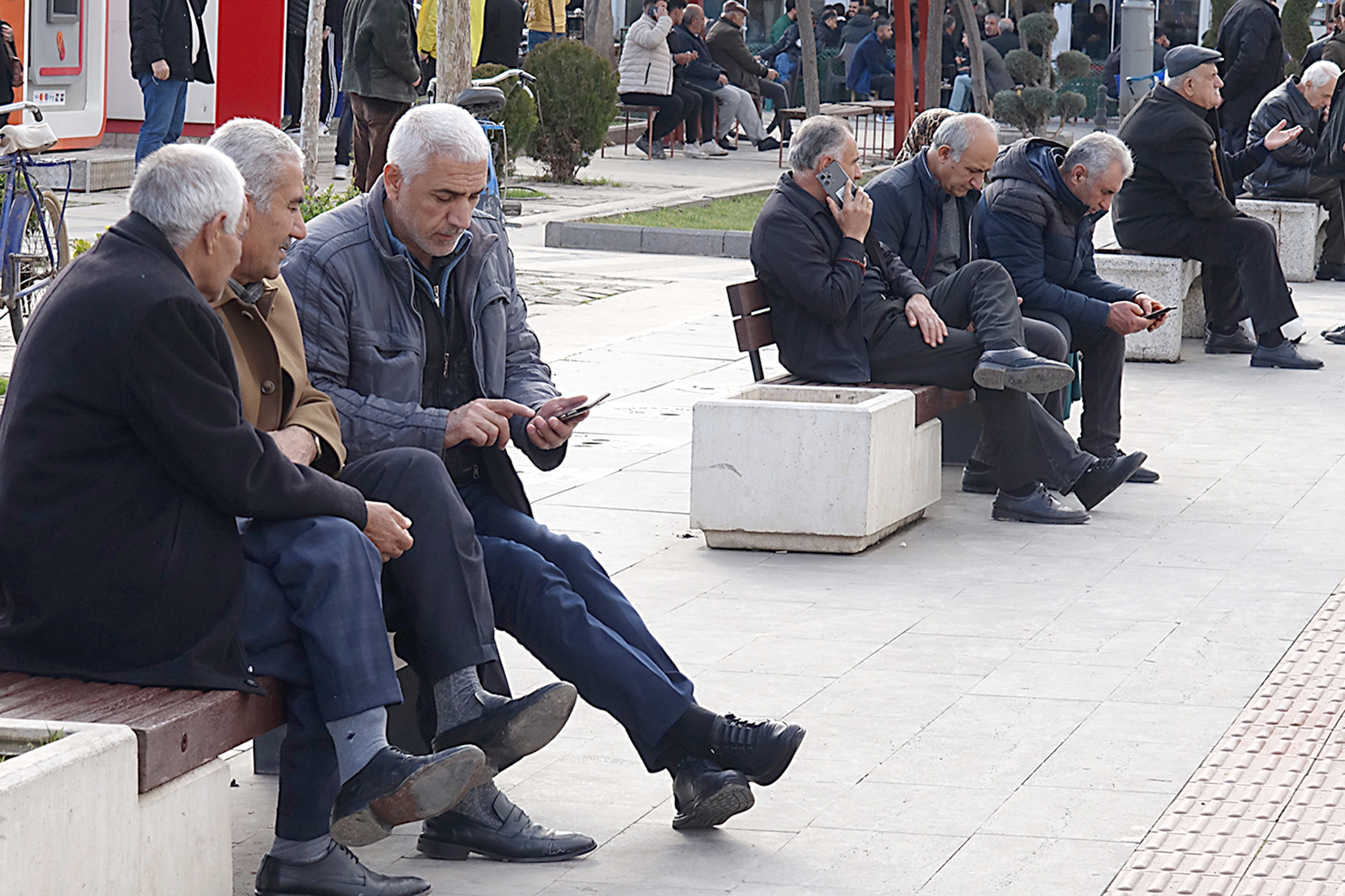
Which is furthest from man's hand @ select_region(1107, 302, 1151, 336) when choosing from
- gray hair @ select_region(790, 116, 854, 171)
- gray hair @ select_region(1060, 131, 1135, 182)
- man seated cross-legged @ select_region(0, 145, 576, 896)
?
man seated cross-legged @ select_region(0, 145, 576, 896)

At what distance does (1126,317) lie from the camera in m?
7.26

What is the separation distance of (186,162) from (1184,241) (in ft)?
24.3

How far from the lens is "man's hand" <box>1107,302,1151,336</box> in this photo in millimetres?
7254

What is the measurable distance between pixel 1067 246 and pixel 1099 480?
3.62ft

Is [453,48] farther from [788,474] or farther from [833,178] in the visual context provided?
[788,474]

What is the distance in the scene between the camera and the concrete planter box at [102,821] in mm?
2855

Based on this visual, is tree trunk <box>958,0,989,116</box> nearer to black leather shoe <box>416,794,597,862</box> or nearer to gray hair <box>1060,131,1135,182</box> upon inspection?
gray hair <box>1060,131,1135,182</box>

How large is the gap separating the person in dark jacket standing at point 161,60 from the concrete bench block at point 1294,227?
24.1ft

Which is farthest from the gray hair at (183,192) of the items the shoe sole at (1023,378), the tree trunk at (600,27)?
the tree trunk at (600,27)

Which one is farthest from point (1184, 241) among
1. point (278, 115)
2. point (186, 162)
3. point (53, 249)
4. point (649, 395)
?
point (278, 115)

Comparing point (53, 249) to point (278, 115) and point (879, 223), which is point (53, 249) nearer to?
point (879, 223)

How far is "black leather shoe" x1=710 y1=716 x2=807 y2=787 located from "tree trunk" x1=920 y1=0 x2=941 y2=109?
1834 cm

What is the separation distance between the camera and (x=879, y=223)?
7.11 meters

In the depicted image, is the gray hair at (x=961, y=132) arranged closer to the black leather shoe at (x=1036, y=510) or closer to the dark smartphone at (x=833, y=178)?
the dark smartphone at (x=833, y=178)
